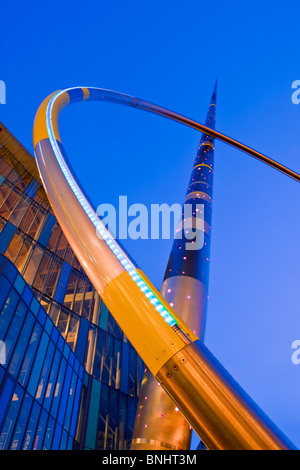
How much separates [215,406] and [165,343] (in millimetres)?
625

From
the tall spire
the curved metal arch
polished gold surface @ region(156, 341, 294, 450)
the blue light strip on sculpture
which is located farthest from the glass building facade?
polished gold surface @ region(156, 341, 294, 450)

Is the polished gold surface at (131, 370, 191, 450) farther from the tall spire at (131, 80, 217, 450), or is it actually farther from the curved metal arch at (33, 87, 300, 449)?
the curved metal arch at (33, 87, 300, 449)

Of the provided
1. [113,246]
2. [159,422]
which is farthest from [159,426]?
[113,246]

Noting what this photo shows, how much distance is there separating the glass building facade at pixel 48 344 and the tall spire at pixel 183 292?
41.7 feet

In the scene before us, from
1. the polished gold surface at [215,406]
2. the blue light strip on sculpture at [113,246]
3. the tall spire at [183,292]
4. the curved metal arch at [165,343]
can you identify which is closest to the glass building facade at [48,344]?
the tall spire at [183,292]

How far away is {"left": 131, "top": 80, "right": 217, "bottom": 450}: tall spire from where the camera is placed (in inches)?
188

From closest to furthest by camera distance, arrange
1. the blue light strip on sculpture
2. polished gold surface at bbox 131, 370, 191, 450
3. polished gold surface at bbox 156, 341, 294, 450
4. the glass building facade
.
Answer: polished gold surface at bbox 156, 341, 294, 450 → the blue light strip on sculpture → polished gold surface at bbox 131, 370, 191, 450 → the glass building facade

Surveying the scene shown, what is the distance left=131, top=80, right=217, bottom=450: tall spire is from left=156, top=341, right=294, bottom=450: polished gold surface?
1967 mm

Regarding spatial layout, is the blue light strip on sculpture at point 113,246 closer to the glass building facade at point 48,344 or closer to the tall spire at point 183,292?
the tall spire at point 183,292

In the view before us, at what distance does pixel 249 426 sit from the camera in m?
2.79

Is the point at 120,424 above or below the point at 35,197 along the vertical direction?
below
